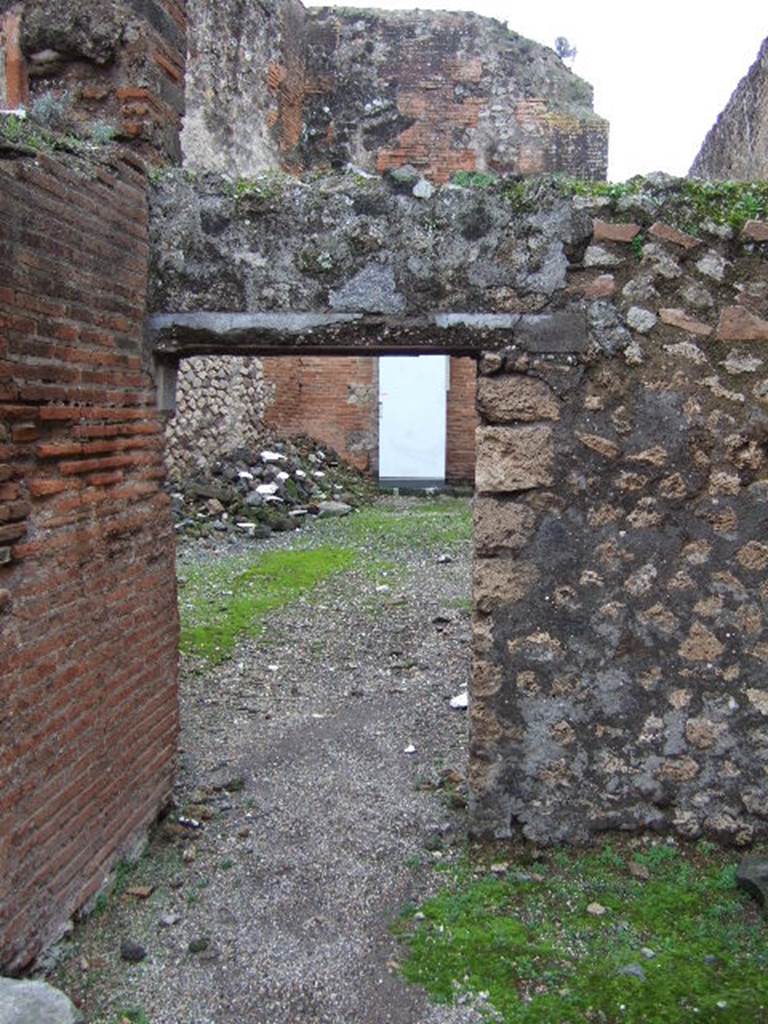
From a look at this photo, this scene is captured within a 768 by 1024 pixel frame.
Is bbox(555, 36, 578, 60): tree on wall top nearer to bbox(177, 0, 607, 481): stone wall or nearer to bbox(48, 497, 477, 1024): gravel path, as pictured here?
bbox(177, 0, 607, 481): stone wall

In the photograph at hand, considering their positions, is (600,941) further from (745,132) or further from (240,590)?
(745,132)

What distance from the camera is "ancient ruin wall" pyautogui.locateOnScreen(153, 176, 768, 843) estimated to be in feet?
12.5

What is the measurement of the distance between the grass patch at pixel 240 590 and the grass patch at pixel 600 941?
3492mm

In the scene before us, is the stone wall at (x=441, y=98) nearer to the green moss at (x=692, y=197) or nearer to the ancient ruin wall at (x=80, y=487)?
the ancient ruin wall at (x=80, y=487)

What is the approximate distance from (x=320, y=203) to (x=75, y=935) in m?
3.08

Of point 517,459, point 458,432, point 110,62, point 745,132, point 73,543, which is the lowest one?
point 458,432

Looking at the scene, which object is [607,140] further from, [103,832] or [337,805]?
[103,832]

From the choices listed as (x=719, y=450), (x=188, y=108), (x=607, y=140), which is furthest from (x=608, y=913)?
(x=607, y=140)

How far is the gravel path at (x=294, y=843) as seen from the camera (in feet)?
10.6

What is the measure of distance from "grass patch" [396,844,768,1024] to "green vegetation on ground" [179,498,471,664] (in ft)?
11.5

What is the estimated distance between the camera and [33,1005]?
262 cm

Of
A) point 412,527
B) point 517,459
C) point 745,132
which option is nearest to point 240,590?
point 412,527

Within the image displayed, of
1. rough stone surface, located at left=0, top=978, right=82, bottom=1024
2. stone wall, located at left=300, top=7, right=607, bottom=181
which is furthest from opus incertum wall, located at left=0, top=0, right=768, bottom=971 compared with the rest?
stone wall, located at left=300, top=7, right=607, bottom=181

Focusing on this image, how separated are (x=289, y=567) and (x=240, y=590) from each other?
33.3 inches
